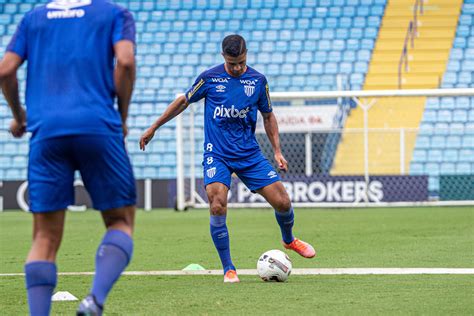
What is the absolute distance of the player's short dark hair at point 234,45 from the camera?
27.1 ft

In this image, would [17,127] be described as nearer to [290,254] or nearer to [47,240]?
[47,240]

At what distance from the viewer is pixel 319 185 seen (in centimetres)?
2077

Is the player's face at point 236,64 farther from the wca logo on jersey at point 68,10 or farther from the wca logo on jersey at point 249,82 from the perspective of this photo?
the wca logo on jersey at point 68,10

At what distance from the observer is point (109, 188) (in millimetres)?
4895

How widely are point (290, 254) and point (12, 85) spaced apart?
618 centimetres

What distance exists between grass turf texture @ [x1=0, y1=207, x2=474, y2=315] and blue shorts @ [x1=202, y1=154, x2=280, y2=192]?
869mm

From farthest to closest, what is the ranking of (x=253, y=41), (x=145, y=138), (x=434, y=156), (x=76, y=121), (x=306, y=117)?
(x=253, y=41) < (x=306, y=117) < (x=434, y=156) < (x=145, y=138) < (x=76, y=121)

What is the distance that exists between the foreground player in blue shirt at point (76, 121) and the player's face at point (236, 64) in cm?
349

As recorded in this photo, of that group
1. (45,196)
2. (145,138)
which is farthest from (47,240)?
(145,138)

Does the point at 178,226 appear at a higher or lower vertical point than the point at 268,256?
lower

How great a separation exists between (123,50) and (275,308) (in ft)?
7.62

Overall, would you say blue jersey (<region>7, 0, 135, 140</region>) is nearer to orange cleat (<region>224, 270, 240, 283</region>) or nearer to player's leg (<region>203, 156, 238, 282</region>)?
orange cleat (<region>224, 270, 240, 283</region>)

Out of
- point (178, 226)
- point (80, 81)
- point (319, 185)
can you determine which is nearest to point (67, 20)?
point (80, 81)

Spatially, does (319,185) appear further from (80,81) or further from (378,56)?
(80,81)
